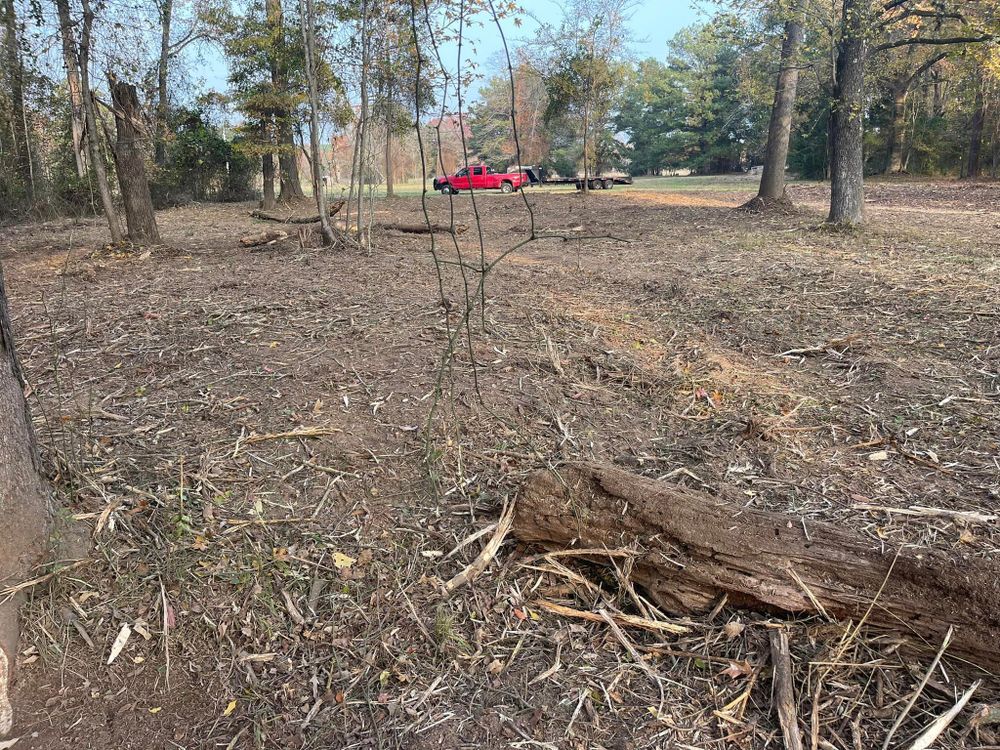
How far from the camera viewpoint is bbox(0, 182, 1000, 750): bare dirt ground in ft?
6.01

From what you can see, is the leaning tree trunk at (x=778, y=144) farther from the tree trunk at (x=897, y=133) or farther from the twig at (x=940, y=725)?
the tree trunk at (x=897, y=133)

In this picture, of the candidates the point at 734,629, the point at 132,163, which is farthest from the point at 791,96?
the point at 734,629

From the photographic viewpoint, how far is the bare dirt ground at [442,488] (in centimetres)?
183

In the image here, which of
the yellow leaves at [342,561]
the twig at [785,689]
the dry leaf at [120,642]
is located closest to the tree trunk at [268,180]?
the yellow leaves at [342,561]

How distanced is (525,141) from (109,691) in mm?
33748

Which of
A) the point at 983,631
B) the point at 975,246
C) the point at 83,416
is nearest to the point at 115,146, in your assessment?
the point at 83,416

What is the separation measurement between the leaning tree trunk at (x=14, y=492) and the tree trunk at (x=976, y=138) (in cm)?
2527

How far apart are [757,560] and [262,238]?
7955mm

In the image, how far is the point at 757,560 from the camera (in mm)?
2072

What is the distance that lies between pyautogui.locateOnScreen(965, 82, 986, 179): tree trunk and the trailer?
38.6 ft

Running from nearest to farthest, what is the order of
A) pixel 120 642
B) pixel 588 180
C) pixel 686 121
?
pixel 120 642
pixel 588 180
pixel 686 121

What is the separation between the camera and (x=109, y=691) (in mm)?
1884

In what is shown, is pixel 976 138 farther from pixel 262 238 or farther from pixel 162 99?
pixel 162 99

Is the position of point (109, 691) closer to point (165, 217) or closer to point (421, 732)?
point (421, 732)
